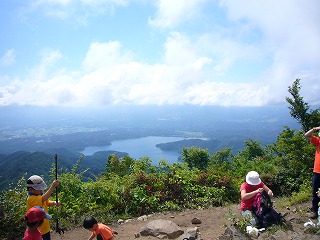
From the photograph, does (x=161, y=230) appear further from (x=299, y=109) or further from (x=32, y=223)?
(x=299, y=109)

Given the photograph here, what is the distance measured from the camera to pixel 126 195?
8.13 meters

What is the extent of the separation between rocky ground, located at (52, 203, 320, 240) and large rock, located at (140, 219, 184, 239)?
0.13 m

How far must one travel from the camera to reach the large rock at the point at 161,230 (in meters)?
6.07

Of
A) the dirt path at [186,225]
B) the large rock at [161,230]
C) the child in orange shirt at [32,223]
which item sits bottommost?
the dirt path at [186,225]

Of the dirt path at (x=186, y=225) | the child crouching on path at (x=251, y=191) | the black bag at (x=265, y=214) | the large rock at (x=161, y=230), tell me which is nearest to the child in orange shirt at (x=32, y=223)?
the dirt path at (x=186, y=225)

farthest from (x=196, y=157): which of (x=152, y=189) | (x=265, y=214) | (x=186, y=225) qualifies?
(x=265, y=214)

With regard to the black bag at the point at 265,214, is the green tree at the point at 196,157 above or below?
below

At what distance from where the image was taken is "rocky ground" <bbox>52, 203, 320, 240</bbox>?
4609mm

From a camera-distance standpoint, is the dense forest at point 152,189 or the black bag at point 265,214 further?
the dense forest at point 152,189

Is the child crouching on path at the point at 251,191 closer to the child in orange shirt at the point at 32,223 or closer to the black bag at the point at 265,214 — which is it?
the black bag at the point at 265,214

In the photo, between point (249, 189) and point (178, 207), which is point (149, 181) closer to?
point (178, 207)

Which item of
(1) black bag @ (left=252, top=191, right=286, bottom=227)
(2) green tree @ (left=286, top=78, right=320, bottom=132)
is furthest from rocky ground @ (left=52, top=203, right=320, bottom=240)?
(2) green tree @ (left=286, top=78, right=320, bottom=132)

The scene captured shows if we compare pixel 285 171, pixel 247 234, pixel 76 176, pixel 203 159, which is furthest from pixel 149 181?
pixel 203 159

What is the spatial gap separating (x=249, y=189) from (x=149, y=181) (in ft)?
12.9
